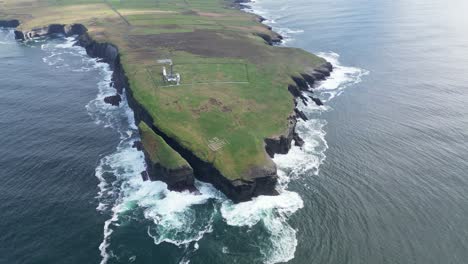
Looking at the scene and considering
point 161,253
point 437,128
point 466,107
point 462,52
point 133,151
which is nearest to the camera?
point 161,253

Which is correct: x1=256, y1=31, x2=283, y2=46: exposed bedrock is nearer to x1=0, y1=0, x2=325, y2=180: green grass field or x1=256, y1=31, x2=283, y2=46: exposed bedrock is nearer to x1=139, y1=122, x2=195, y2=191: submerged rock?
x1=0, y1=0, x2=325, y2=180: green grass field

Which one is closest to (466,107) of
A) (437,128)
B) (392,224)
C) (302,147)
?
(437,128)

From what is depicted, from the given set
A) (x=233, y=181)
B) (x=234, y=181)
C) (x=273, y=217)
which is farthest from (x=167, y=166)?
(x=273, y=217)

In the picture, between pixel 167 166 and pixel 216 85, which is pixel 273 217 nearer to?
pixel 167 166

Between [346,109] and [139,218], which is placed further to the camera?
[346,109]

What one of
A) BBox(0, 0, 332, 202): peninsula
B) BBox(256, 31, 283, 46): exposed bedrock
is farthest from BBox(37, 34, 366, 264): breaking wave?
BBox(256, 31, 283, 46): exposed bedrock

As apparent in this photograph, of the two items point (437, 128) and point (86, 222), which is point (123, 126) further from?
point (437, 128)
